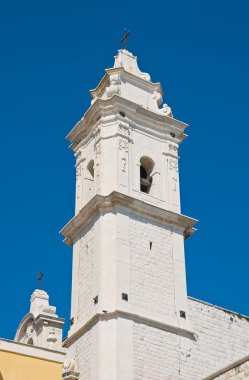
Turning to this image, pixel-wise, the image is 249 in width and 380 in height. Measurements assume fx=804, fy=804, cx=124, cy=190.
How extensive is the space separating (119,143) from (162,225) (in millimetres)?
2881

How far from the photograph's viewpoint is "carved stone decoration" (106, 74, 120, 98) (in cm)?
2612

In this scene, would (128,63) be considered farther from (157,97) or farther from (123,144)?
(123,144)

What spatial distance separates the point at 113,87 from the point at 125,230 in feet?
17.7

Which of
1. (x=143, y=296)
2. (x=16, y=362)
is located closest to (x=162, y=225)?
(x=143, y=296)

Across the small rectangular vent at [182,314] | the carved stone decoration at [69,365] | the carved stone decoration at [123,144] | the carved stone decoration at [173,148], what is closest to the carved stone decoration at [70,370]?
the carved stone decoration at [69,365]

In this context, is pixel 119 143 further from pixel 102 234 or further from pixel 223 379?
pixel 223 379

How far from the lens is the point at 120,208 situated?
2366 cm

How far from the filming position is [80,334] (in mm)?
22750

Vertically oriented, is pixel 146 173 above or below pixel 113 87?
below

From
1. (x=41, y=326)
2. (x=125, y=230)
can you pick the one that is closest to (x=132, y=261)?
(x=125, y=230)

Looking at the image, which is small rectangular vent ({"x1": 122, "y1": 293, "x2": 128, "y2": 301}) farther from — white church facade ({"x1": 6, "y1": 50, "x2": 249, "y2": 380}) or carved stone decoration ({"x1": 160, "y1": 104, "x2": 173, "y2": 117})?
carved stone decoration ({"x1": 160, "y1": 104, "x2": 173, "y2": 117})

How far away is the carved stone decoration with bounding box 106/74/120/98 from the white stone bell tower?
0.06 m

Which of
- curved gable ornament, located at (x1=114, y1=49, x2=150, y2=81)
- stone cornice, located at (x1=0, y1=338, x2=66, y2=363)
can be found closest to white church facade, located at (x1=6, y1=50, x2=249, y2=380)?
curved gable ornament, located at (x1=114, y1=49, x2=150, y2=81)

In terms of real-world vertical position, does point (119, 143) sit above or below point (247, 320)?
above
